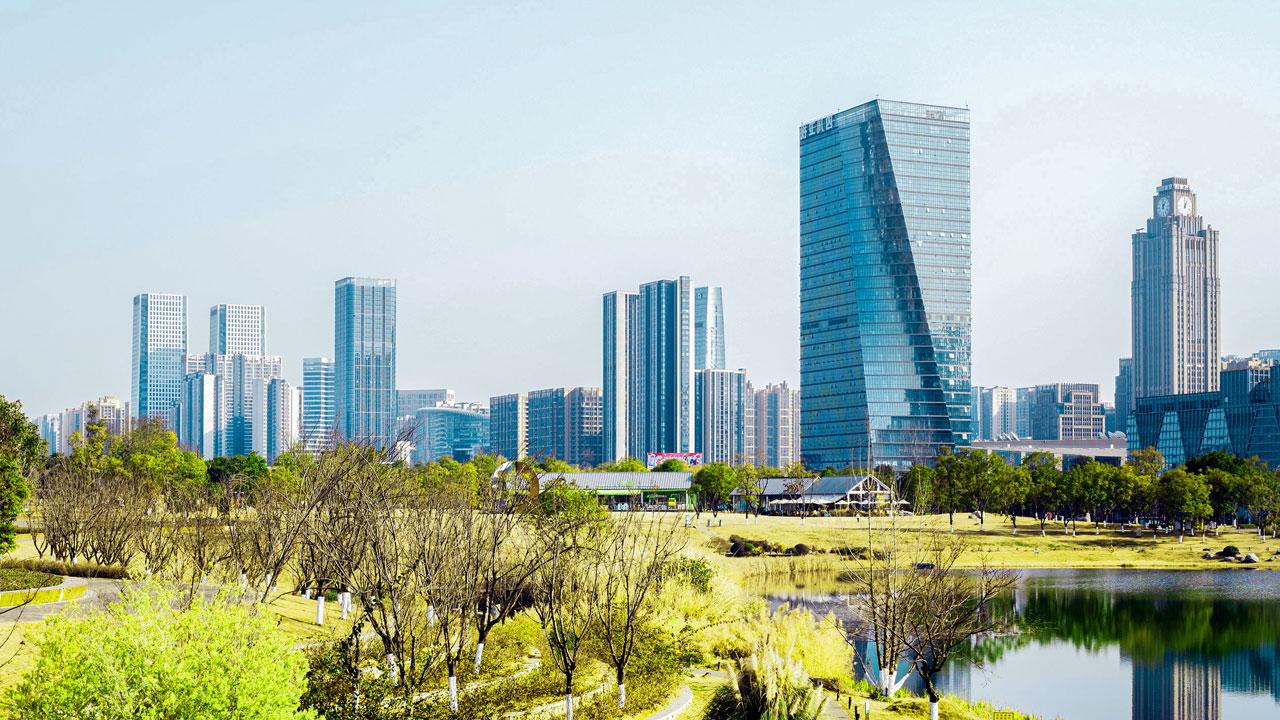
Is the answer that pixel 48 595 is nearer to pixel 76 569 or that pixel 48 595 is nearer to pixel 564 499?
pixel 76 569

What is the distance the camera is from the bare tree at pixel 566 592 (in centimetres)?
2462

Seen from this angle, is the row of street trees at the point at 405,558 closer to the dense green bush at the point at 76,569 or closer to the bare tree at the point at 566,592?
the bare tree at the point at 566,592

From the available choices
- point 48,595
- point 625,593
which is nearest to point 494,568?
point 625,593

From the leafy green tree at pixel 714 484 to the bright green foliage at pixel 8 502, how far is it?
261ft

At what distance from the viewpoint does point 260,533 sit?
39406mm

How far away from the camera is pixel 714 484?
11275 cm

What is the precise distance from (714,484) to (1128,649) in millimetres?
67254

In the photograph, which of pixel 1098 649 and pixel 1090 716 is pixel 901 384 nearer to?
pixel 1098 649

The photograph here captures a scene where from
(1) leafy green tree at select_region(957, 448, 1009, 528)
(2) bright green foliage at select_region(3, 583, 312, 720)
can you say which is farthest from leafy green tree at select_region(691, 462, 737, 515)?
(2) bright green foliage at select_region(3, 583, 312, 720)

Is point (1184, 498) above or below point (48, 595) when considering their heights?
below

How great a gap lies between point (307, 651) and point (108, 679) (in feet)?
39.8

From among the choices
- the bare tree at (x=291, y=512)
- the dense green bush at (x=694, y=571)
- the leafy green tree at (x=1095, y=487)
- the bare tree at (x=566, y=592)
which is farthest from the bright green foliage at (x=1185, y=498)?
the bare tree at (x=291, y=512)

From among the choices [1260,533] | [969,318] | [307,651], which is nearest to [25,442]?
[307,651]

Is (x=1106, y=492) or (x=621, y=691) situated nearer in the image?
(x=621, y=691)
